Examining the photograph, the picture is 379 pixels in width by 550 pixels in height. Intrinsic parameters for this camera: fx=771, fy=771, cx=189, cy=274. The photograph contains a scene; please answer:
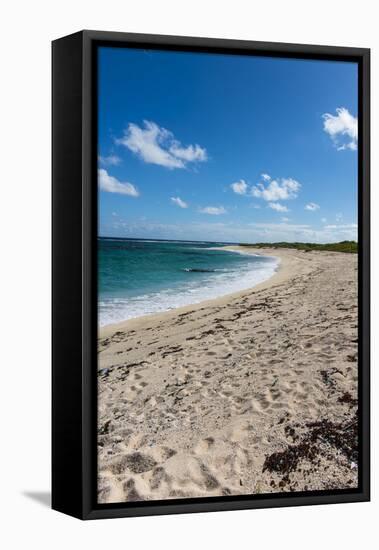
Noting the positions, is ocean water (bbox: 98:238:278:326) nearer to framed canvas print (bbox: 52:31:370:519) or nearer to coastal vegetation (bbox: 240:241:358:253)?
framed canvas print (bbox: 52:31:370:519)

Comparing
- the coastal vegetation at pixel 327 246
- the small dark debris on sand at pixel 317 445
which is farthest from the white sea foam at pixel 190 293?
the small dark debris on sand at pixel 317 445

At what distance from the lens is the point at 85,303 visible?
4957 mm

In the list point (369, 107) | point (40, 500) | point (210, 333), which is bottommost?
point (40, 500)

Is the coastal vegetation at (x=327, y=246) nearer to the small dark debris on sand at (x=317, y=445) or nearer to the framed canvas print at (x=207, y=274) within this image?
the framed canvas print at (x=207, y=274)

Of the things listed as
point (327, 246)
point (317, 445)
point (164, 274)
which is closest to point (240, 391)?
point (317, 445)

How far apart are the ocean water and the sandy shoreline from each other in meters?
0.08

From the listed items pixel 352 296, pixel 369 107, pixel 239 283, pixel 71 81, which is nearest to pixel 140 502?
pixel 239 283

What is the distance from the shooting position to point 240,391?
5395 millimetres

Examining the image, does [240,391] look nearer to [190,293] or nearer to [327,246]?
[190,293]

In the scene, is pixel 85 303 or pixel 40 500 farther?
pixel 40 500

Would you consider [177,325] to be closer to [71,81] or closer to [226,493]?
[226,493]

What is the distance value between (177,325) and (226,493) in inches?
46.4

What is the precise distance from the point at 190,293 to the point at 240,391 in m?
0.77

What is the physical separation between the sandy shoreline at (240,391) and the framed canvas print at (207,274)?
1cm
